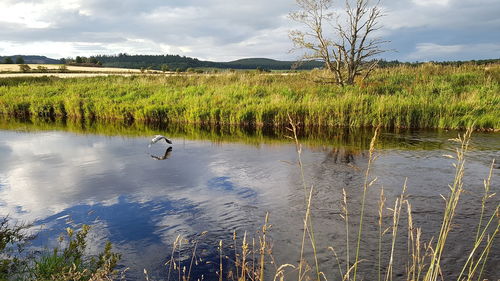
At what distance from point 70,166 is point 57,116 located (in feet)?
47.6

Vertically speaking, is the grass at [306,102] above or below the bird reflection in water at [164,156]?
above

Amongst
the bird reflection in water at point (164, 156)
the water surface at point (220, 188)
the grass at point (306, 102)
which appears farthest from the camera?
the grass at point (306, 102)

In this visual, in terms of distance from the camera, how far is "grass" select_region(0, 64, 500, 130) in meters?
16.5

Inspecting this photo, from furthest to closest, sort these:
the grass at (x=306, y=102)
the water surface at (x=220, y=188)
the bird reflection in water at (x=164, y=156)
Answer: the grass at (x=306, y=102) → the bird reflection in water at (x=164, y=156) → the water surface at (x=220, y=188)

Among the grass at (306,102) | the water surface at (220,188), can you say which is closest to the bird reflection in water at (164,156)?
the water surface at (220,188)

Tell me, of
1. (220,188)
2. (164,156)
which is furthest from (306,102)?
(220,188)

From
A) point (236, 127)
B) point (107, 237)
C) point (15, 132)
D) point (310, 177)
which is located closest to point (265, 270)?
point (107, 237)

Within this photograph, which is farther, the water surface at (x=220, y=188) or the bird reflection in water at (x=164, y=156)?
the bird reflection in water at (x=164, y=156)

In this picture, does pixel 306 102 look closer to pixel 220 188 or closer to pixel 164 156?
pixel 164 156

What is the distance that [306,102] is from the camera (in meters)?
17.9

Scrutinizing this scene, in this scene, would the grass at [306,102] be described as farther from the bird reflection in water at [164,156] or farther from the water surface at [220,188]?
the bird reflection in water at [164,156]

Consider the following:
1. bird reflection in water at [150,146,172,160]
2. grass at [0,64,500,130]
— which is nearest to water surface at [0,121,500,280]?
bird reflection in water at [150,146,172,160]

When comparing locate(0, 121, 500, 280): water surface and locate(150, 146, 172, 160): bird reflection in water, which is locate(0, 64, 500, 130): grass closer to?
locate(0, 121, 500, 280): water surface

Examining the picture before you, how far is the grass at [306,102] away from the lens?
54.2 ft
